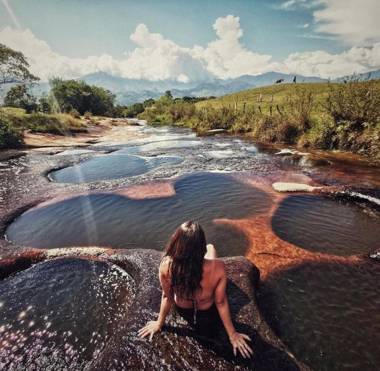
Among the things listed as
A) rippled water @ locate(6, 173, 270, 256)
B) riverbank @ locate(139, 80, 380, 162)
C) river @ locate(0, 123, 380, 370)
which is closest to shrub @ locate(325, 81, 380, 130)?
riverbank @ locate(139, 80, 380, 162)

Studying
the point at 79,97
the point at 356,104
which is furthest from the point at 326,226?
the point at 79,97

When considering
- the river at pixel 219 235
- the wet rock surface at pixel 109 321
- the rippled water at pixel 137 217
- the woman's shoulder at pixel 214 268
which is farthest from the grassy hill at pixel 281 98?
the woman's shoulder at pixel 214 268

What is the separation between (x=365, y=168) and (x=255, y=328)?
38.4ft

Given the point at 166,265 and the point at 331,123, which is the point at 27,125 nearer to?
the point at 331,123

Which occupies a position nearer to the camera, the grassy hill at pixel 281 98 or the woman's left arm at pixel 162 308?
the woman's left arm at pixel 162 308

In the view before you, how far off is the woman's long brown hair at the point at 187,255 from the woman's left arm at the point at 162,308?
131 millimetres

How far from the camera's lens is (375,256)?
5961 mm

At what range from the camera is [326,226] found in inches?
298

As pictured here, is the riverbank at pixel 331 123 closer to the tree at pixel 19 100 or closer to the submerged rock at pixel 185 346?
the submerged rock at pixel 185 346

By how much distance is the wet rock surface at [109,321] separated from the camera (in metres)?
3.24

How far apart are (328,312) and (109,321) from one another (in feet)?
12.0

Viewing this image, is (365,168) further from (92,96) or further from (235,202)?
(92,96)

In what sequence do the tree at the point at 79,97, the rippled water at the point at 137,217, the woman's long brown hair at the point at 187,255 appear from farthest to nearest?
the tree at the point at 79,97
the rippled water at the point at 137,217
the woman's long brown hair at the point at 187,255

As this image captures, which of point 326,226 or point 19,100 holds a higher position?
point 19,100
